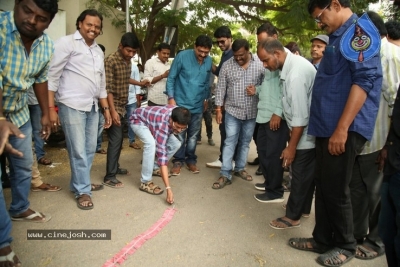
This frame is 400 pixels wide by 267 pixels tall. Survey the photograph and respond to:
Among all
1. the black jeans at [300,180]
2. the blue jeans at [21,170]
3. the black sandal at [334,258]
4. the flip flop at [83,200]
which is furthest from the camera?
the flip flop at [83,200]

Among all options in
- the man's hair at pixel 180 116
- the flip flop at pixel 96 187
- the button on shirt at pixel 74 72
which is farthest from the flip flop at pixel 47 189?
the man's hair at pixel 180 116

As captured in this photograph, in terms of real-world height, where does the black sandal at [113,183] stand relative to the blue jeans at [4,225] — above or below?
below

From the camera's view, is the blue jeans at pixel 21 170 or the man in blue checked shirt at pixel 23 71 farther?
the blue jeans at pixel 21 170

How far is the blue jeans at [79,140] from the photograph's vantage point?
3.11 m

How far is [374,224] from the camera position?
2588 mm

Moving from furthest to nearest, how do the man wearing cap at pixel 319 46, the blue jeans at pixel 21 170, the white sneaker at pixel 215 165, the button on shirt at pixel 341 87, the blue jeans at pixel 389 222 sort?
the white sneaker at pixel 215 165 → the man wearing cap at pixel 319 46 → the blue jeans at pixel 21 170 → the button on shirt at pixel 341 87 → the blue jeans at pixel 389 222

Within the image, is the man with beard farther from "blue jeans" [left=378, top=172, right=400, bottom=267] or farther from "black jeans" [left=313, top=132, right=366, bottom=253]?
"blue jeans" [left=378, top=172, right=400, bottom=267]

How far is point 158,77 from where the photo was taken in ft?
16.9

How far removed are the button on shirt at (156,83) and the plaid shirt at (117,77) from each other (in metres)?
1.26

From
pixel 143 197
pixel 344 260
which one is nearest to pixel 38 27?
pixel 143 197

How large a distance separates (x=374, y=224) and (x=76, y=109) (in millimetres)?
2827

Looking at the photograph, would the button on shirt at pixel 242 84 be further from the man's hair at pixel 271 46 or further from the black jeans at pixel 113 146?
the black jeans at pixel 113 146

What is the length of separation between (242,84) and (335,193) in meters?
2.00

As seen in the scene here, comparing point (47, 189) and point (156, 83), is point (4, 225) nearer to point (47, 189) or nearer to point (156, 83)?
point (47, 189)
